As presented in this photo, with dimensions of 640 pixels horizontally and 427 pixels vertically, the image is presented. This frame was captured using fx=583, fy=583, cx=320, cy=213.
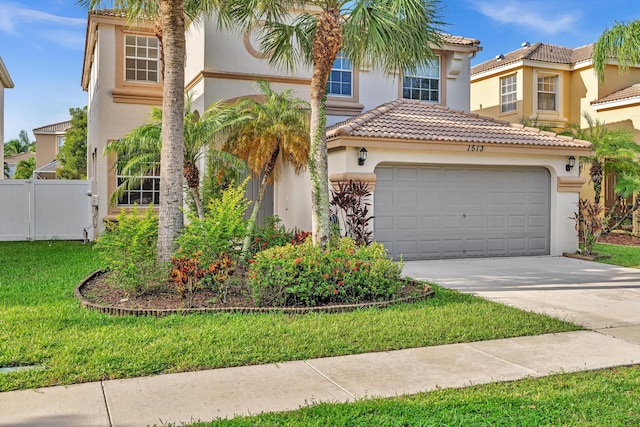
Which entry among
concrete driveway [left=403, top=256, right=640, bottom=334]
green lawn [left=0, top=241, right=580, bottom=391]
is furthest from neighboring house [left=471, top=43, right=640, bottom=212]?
green lawn [left=0, top=241, right=580, bottom=391]

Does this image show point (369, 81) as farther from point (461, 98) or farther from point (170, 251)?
point (170, 251)

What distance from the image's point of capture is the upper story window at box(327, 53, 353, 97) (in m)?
17.7

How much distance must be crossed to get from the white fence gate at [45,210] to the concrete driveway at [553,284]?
37.5ft

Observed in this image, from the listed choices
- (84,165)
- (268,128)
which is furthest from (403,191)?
(84,165)

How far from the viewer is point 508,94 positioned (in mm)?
25328

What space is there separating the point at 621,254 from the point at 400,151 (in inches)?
277

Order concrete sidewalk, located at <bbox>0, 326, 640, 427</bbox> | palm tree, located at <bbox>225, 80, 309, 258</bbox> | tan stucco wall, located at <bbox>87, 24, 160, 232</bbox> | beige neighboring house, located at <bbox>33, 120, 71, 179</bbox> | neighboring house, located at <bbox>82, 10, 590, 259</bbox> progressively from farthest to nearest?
beige neighboring house, located at <bbox>33, 120, 71, 179</bbox> < tan stucco wall, located at <bbox>87, 24, 160, 232</bbox> < neighboring house, located at <bbox>82, 10, 590, 259</bbox> < palm tree, located at <bbox>225, 80, 309, 258</bbox> < concrete sidewalk, located at <bbox>0, 326, 640, 427</bbox>

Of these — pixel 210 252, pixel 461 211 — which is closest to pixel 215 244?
pixel 210 252

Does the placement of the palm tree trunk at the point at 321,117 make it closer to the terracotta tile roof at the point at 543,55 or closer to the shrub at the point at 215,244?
the shrub at the point at 215,244

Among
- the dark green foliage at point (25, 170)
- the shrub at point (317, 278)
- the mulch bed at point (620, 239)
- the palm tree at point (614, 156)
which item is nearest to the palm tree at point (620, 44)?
the palm tree at point (614, 156)

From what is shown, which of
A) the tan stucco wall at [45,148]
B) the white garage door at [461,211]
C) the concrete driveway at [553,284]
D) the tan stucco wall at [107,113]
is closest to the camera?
the concrete driveway at [553,284]

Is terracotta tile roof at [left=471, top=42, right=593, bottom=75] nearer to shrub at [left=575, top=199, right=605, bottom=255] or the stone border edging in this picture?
shrub at [left=575, top=199, right=605, bottom=255]

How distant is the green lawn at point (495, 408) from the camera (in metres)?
4.54

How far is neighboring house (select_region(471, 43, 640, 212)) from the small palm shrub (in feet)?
56.4
